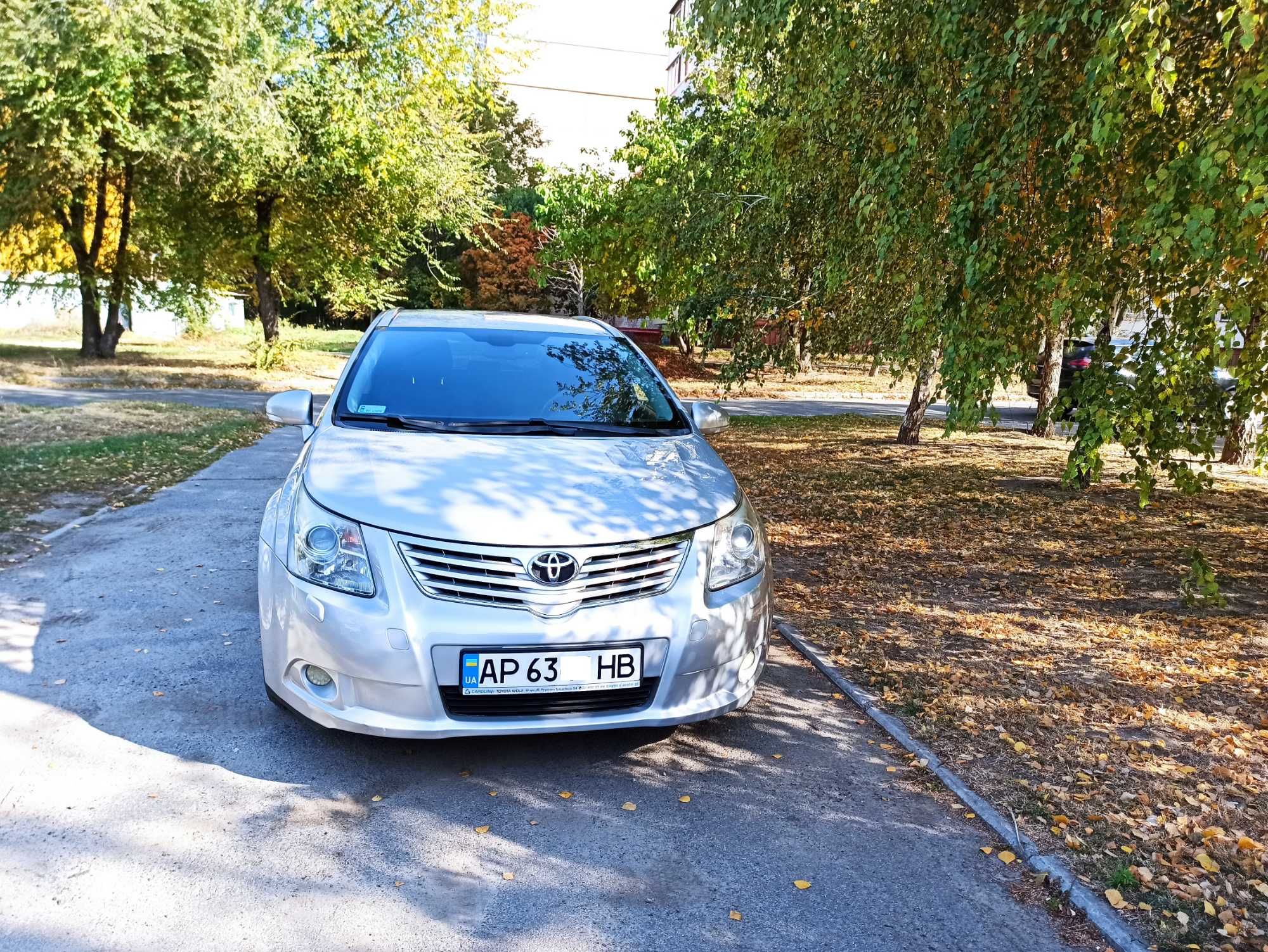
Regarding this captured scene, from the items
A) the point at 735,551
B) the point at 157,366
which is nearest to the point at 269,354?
the point at 157,366

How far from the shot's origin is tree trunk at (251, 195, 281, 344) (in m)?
23.3

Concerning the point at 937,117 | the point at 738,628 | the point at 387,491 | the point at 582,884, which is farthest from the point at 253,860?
the point at 937,117

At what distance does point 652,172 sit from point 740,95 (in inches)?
232

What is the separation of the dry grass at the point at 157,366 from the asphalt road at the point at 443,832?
14.3 metres

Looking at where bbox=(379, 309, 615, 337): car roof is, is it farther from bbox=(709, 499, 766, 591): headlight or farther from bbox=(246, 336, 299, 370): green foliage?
bbox=(246, 336, 299, 370): green foliage

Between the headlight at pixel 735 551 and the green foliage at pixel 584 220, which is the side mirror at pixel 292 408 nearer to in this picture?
Result: the headlight at pixel 735 551

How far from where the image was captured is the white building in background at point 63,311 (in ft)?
76.4

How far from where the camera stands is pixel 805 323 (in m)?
11.8

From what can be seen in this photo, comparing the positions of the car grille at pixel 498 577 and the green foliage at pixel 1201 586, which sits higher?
the car grille at pixel 498 577

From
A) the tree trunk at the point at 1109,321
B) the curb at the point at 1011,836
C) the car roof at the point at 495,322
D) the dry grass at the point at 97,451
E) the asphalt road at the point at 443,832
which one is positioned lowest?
the asphalt road at the point at 443,832

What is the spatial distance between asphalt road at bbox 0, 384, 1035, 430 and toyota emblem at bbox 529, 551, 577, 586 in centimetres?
1034

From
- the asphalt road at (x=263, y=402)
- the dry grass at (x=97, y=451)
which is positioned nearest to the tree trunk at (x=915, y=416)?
the asphalt road at (x=263, y=402)

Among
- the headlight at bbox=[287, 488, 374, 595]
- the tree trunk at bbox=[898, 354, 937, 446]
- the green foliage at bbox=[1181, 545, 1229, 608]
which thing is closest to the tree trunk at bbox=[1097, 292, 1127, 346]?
the green foliage at bbox=[1181, 545, 1229, 608]

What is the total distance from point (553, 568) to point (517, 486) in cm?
46
